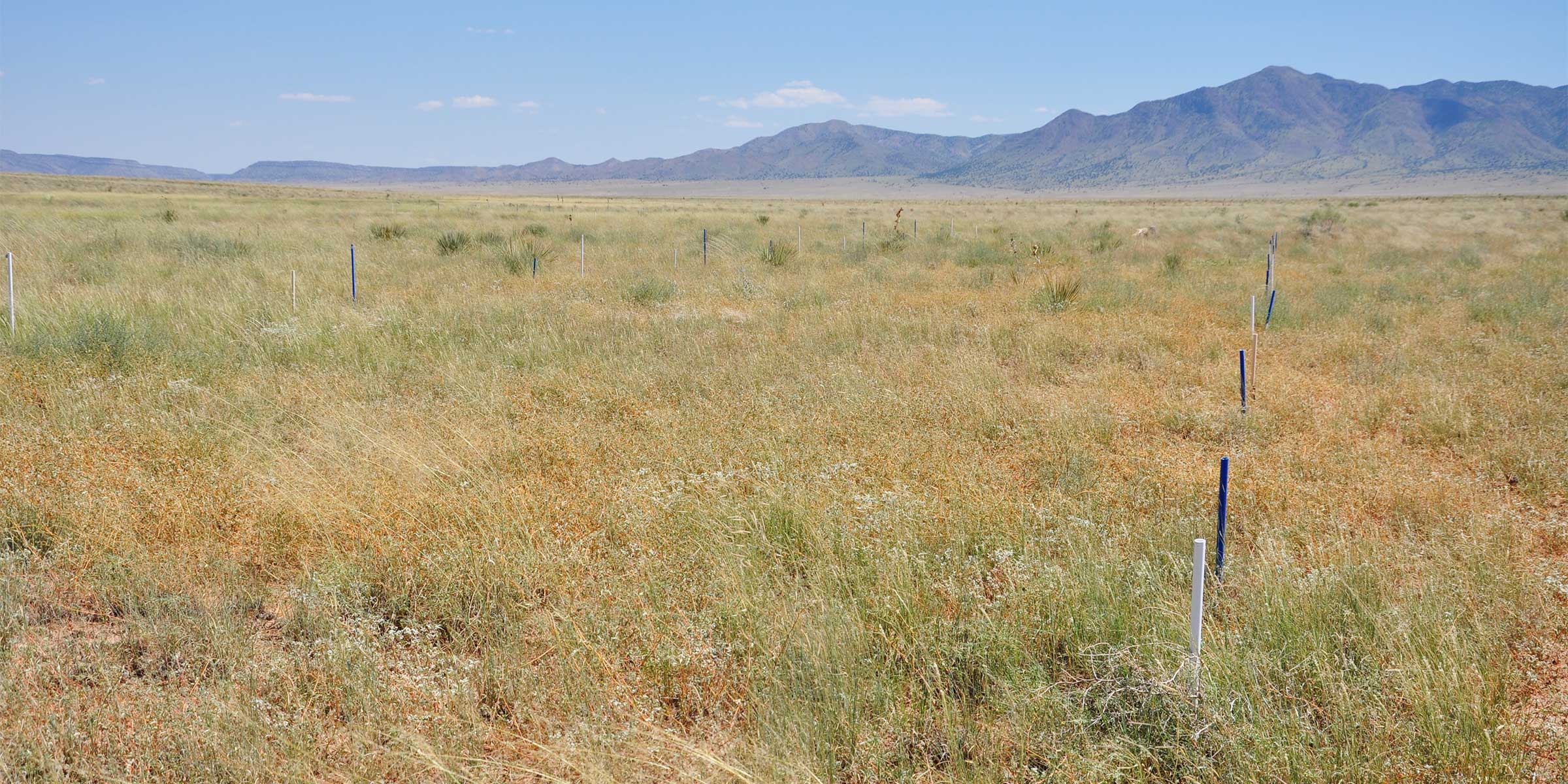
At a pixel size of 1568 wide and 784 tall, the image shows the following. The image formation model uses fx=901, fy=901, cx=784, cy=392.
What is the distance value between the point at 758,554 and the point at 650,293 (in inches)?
404

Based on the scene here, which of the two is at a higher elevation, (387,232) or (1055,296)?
(387,232)

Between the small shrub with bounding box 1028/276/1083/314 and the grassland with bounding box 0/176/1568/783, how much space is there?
2.70m

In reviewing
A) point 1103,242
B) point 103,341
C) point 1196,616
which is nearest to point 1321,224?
point 1103,242

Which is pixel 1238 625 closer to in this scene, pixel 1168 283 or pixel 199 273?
pixel 1168 283

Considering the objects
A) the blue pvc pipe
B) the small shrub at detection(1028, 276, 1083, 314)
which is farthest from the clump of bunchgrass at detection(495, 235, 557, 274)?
the blue pvc pipe

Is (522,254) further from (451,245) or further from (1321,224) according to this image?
(1321,224)

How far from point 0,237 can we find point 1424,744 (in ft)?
76.3

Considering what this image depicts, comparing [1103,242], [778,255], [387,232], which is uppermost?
[387,232]

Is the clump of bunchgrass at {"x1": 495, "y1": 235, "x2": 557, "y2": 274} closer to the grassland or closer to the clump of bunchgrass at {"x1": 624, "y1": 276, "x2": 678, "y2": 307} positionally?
the clump of bunchgrass at {"x1": 624, "y1": 276, "x2": 678, "y2": 307}

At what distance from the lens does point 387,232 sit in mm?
23625

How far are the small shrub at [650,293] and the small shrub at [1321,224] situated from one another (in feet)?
74.4

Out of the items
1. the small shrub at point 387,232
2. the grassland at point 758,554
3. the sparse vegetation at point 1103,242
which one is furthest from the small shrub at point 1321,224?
the small shrub at point 387,232

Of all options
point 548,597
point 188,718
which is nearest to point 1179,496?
point 548,597

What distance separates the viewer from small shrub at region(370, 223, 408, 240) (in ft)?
77.5
